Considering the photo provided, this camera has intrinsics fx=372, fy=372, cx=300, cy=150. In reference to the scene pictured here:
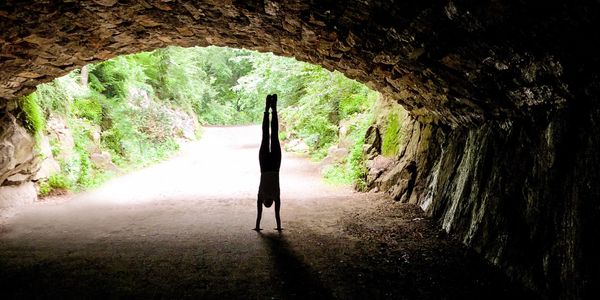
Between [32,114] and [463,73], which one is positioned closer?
[463,73]

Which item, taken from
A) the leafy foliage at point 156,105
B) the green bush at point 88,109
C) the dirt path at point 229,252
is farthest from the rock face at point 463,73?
the green bush at point 88,109

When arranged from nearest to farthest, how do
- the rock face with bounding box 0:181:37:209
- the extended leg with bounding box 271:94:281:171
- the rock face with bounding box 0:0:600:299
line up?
the rock face with bounding box 0:0:600:299 < the extended leg with bounding box 271:94:281:171 < the rock face with bounding box 0:181:37:209

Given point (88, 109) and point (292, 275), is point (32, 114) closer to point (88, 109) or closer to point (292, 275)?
point (88, 109)

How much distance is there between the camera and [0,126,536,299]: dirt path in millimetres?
4168

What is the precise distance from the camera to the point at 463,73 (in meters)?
4.59

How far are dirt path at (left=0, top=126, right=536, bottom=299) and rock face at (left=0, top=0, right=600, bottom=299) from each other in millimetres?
772

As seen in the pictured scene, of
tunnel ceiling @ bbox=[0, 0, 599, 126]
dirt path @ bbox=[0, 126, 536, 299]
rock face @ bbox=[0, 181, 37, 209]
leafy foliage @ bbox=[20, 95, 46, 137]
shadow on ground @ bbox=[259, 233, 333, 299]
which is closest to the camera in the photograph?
tunnel ceiling @ bbox=[0, 0, 599, 126]

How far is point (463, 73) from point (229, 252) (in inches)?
156

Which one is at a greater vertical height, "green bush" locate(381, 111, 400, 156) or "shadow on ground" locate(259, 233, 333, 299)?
"green bush" locate(381, 111, 400, 156)

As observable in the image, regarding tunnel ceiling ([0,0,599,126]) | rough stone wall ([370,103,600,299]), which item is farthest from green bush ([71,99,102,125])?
rough stone wall ([370,103,600,299])

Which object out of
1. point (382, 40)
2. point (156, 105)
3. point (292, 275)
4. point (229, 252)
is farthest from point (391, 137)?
point (156, 105)

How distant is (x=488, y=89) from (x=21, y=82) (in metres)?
8.59

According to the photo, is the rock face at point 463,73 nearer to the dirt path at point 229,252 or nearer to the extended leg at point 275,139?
the dirt path at point 229,252

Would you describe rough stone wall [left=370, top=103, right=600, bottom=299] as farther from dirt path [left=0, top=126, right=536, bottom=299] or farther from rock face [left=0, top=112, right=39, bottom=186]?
rock face [left=0, top=112, right=39, bottom=186]
